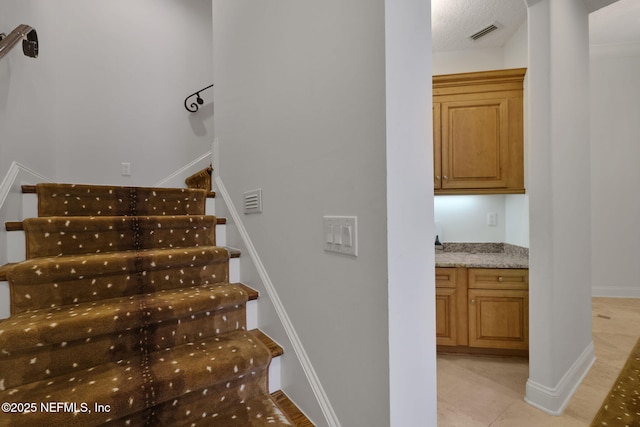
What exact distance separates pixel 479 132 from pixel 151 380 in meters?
2.86

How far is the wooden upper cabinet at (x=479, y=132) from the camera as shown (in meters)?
2.58

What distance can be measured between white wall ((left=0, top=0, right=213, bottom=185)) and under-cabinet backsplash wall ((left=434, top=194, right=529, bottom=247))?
2.97m

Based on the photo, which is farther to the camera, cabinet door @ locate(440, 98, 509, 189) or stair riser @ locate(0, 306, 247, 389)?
cabinet door @ locate(440, 98, 509, 189)

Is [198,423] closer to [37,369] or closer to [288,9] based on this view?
[37,369]

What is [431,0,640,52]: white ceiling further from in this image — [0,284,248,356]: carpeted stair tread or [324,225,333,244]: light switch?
[0,284,248,356]: carpeted stair tread

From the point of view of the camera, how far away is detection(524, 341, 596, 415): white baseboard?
5.94 feet

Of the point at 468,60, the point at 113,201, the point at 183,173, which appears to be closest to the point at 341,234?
the point at 113,201

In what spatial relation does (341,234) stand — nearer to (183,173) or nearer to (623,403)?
(623,403)

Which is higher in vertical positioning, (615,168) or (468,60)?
(468,60)

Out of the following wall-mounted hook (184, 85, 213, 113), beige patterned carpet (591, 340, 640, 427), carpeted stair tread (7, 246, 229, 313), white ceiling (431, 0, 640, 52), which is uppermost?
white ceiling (431, 0, 640, 52)

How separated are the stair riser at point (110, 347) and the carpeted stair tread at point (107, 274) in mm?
290

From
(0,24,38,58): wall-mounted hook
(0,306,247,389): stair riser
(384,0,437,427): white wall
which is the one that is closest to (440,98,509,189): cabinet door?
(384,0,437,427): white wall

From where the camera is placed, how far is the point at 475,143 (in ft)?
8.68

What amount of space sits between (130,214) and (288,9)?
1.61m
